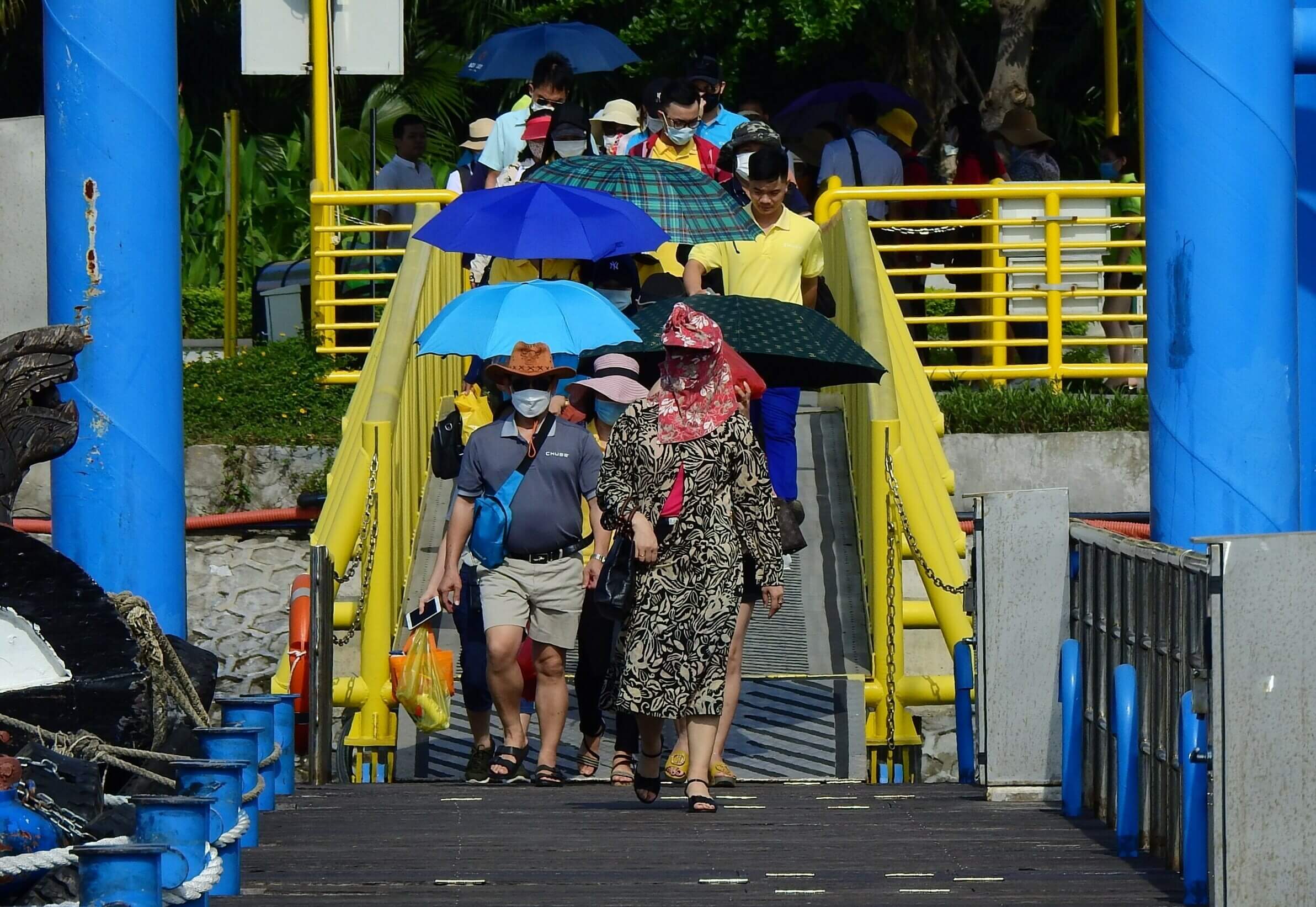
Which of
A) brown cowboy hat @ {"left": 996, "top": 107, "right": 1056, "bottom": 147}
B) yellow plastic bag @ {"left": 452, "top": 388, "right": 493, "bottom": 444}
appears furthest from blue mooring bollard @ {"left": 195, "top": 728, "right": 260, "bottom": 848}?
brown cowboy hat @ {"left": 996, "top": 107, "right": 1056, "bottom": 147}

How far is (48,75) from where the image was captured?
25.7 ft

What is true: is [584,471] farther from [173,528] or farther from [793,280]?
[793,280]

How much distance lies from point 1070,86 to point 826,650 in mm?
15287

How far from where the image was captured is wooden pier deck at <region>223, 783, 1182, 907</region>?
5566 mm

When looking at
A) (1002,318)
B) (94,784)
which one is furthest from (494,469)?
(1002,318)

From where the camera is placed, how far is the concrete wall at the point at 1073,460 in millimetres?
12664

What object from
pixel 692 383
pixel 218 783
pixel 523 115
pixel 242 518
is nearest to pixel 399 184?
pixel 523 115

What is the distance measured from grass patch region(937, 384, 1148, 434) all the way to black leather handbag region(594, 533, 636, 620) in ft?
18.7

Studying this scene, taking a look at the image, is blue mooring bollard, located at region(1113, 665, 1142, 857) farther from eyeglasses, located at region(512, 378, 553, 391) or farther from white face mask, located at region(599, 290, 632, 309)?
white face mask, located at region(599, 290, 632, 309)

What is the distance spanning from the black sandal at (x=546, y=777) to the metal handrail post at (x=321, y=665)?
849 mm

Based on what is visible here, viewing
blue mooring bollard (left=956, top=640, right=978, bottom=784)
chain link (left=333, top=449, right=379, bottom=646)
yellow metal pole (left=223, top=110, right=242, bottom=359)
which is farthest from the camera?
yellow metal pole (left=223, top=110, right=242, bottom=359)

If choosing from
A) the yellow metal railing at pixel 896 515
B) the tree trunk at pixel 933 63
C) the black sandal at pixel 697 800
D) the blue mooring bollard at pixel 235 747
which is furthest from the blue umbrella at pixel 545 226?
the tree trunk at pixel 933 63

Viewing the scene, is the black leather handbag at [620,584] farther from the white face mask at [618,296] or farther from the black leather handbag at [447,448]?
the white face mask at [618,296]

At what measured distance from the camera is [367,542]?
9398 millimetres
